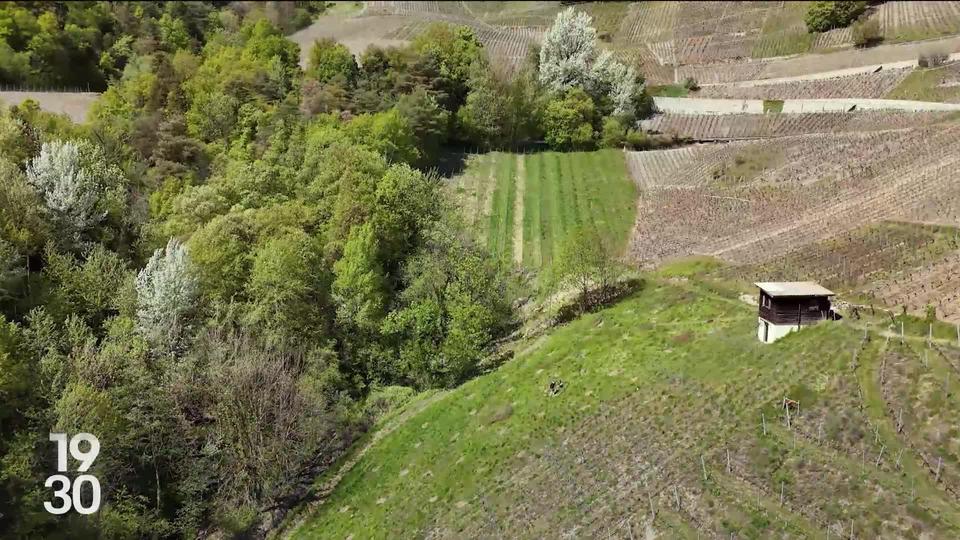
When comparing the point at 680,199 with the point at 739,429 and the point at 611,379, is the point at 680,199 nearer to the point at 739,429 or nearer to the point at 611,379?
the point at 611,379

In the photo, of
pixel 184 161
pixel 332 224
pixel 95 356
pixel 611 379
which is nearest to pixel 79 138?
pixel 184 161

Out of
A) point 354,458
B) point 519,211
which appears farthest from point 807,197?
point 354,458

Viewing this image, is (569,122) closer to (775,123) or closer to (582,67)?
(582,67)

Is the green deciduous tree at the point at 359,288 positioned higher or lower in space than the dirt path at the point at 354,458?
higher

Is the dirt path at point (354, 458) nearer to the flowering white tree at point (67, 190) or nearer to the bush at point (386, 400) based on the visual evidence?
the bush at point (386, 400)

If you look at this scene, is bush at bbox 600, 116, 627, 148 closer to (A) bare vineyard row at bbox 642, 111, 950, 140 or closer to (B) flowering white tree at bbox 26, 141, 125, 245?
(A) bare vineyard row at bbox 642, 111, 950, 140
